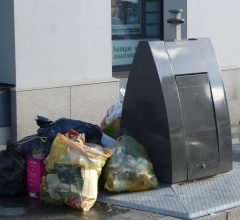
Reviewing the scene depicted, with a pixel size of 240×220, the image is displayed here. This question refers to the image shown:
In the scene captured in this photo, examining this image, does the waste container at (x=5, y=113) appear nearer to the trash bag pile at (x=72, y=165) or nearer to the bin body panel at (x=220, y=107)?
the trash bag pile at (x=72, y=165)

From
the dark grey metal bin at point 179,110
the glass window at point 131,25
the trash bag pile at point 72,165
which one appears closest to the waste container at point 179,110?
the dark grey metal bin at point 179,110

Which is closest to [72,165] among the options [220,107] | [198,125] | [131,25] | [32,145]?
[32,145]

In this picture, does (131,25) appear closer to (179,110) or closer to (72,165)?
(179,110)

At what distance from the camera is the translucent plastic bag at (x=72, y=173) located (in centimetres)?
649

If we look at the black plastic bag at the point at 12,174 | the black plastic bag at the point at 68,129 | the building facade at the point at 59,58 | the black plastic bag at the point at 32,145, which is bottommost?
the black plastic bag at the point at 12,174

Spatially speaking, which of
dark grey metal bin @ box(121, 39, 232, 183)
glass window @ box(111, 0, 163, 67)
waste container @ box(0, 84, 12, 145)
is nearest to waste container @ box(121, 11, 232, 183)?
dark grey metal bin @ box(121, 39, 232, 183)

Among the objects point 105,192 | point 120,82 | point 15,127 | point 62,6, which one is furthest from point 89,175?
point 120,82

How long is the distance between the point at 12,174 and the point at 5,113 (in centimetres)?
173

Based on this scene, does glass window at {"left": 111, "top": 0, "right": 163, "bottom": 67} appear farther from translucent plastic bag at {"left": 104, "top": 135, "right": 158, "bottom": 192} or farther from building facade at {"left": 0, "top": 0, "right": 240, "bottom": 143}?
translucent plastic bag at {"left": 104, "top": 135, "right": 158, "bottom": 192}

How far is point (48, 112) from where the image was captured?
29.1 feet

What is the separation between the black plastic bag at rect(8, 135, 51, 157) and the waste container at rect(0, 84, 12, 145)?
143 centimetres

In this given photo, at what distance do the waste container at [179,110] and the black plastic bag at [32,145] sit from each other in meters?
0.93

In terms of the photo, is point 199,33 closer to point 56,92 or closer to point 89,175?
point 56,92

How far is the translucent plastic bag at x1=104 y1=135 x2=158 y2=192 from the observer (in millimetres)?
6918
